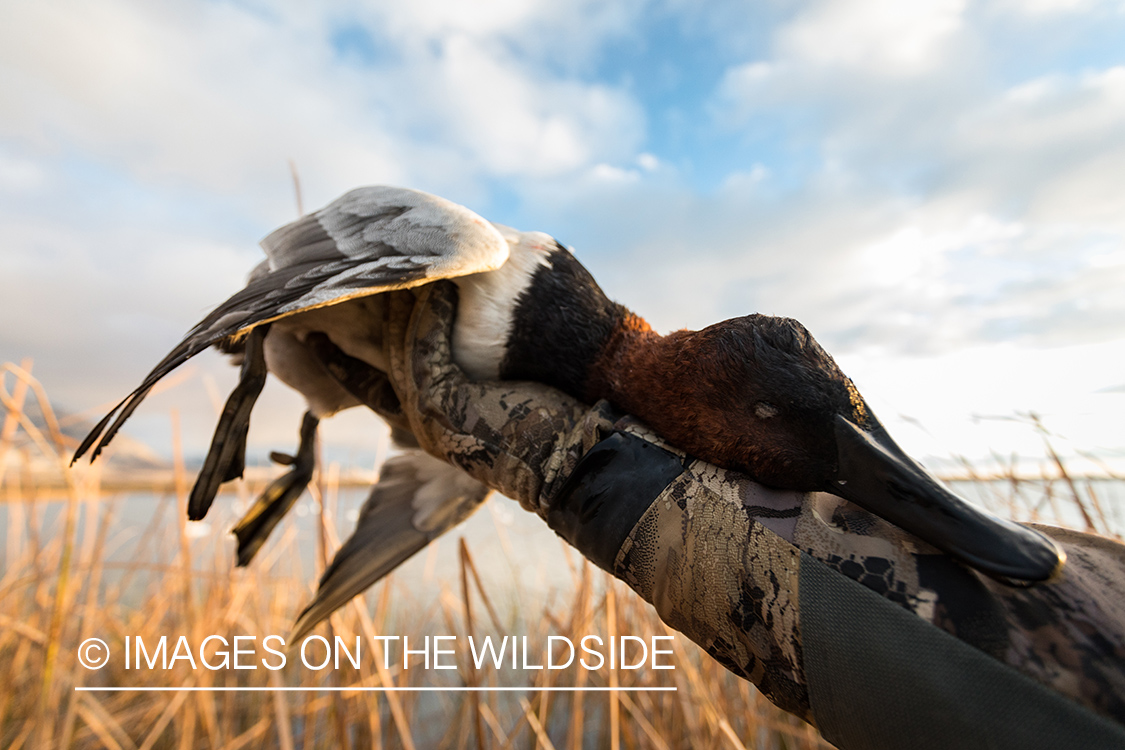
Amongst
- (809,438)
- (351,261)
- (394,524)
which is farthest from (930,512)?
(394,524)

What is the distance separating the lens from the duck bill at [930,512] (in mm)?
571

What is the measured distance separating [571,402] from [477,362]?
0.72ft

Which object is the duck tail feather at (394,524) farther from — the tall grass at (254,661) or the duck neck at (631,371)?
the duck neck at (631,371)

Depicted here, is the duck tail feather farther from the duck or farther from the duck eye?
the duck eye

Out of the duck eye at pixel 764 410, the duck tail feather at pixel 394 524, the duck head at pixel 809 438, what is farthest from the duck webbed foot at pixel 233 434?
the duck eye at pixel 764 410

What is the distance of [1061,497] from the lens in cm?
147

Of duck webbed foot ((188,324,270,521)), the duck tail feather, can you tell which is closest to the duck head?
the duck tail feather

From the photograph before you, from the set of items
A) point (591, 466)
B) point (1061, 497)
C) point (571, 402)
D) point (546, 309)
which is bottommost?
point (1061, 497)

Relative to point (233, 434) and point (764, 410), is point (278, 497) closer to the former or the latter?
point (233, 434)

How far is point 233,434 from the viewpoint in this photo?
1.19m

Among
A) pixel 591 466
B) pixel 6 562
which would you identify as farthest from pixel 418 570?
pixel 591 466

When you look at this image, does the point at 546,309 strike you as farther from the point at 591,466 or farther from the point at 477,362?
the point at 591,466

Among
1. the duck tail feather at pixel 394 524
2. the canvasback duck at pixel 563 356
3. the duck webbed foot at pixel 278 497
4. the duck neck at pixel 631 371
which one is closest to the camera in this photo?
the canvasback duck at pixel 563 356

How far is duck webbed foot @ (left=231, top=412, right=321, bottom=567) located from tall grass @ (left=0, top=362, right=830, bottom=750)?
0.08 meters
